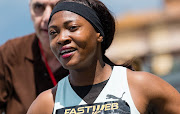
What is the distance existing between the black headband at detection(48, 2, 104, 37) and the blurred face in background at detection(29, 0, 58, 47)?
1.08 metres

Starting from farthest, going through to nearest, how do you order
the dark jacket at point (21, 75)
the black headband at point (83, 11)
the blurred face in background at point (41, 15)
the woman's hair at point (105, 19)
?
the dark jacket at point (21, 75)
the blurred face in background at point (41, 15)
the woman's hair at point (105, 19)
the black headband at point (83, 11)

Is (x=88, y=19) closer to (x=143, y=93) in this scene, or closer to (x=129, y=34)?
(x=143, y=93)

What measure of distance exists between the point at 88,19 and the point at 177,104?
32.2 inches

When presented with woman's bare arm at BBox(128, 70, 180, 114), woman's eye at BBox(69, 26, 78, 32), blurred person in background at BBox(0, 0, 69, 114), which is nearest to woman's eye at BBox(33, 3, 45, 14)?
blurred person in background at BBox(0, 0, 69, 114)

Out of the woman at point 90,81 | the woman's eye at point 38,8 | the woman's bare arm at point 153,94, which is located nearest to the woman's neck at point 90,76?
the woman at point 90,81

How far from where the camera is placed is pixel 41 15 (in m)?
3.77

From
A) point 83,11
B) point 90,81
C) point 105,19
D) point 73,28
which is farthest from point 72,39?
point 105,19

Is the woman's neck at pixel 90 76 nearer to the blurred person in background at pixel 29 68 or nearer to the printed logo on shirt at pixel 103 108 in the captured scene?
the printed logo on shirt at pixel 103 108

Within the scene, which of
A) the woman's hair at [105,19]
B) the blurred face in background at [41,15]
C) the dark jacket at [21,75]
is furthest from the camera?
the dark jacket at [21,75]

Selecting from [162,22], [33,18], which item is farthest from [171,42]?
[33,18]

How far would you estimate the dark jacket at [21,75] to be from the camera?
379 cm

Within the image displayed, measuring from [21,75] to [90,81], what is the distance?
4.91ft

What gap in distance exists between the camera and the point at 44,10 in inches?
148

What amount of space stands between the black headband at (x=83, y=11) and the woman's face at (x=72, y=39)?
3 centimetres
